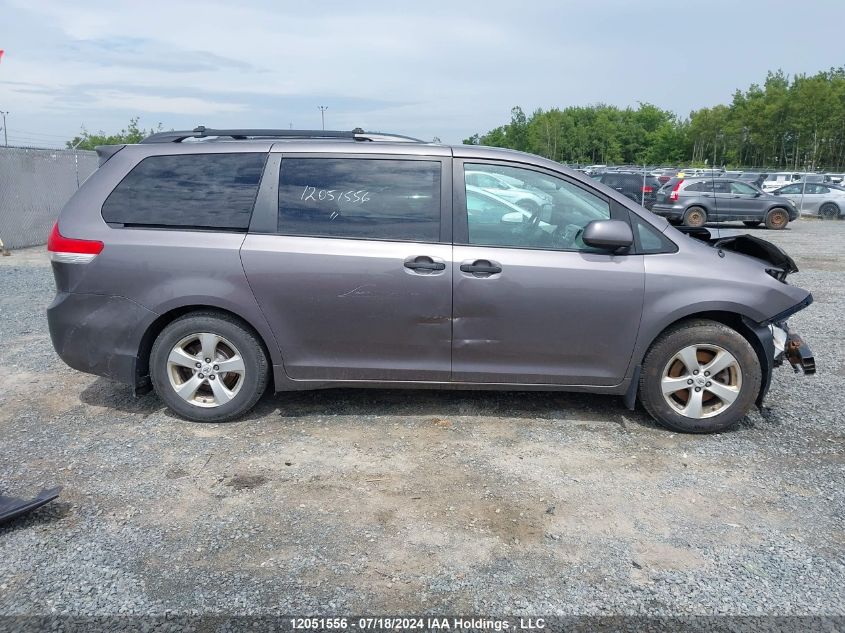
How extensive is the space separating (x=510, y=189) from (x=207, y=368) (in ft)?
7.66

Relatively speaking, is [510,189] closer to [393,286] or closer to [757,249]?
[393,286]

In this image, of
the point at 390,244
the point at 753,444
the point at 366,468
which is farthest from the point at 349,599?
the point at 753,444

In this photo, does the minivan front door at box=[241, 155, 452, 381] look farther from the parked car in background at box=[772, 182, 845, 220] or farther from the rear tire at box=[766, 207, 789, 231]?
the parked car in background at box=[772, 182, 845, 220]

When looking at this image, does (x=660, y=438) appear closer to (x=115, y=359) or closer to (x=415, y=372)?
(x=415, y=372)

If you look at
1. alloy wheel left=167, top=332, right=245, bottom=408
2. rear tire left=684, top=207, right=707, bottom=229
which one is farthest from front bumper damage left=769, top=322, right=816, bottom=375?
rear tire left=684, top=207, right=707, bottom=229

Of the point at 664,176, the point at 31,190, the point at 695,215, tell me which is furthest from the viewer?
the point at 664,176

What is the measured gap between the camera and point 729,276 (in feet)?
14.5

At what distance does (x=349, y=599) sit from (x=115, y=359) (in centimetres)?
262

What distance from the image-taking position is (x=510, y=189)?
4.64 meters

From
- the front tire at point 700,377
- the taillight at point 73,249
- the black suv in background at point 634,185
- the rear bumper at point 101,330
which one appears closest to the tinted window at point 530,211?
the front tire at point 700,377

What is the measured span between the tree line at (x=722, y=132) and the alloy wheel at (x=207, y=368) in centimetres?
4244

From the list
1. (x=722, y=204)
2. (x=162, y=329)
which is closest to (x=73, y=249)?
(x=162, y=329)

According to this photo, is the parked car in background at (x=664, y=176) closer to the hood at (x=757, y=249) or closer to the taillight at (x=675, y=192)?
the taillight at (x=675, y=192)

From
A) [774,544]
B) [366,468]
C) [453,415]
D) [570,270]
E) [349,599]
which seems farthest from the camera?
[453,415]
